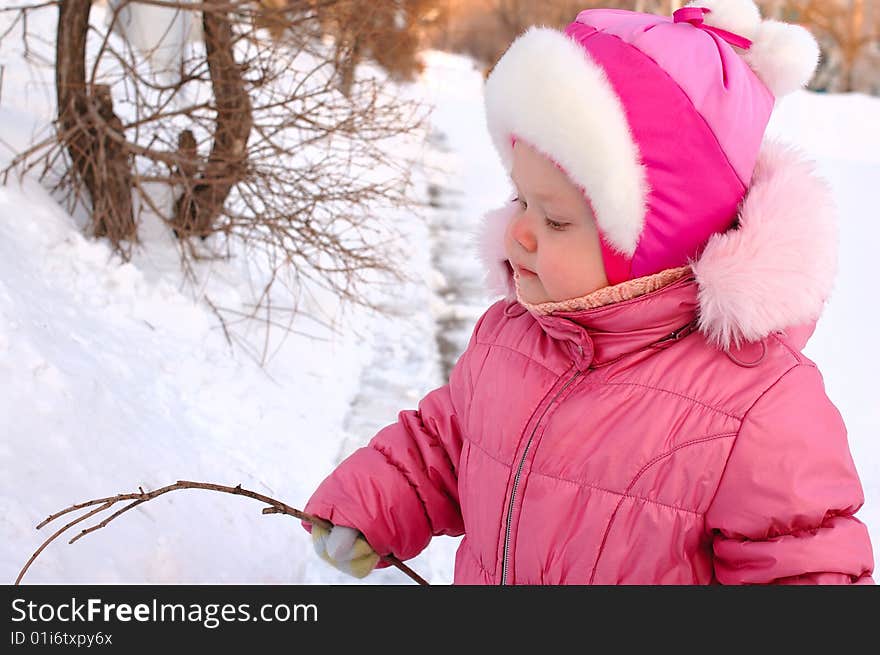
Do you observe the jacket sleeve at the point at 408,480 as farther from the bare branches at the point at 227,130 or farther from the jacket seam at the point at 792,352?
the bare branches at the point at 227,130

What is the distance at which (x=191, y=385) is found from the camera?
3570 millimetres

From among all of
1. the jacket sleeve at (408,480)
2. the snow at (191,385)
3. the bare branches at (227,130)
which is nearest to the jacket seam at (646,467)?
the jacket sleeve at (408,480)

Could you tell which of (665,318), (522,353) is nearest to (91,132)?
(522,353)

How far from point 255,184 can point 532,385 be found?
3091 millimetres

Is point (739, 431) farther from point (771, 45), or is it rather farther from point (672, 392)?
point (771, 45)

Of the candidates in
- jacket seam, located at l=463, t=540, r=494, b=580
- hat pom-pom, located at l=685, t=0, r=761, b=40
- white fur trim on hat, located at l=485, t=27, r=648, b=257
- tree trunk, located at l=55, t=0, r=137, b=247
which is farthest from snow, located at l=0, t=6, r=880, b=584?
hat pom-pom, located at l=685, t=0, r=761, b=40

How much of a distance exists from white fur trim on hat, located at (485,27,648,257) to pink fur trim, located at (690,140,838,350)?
136mm

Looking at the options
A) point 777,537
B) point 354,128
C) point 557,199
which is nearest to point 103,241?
point 354,128

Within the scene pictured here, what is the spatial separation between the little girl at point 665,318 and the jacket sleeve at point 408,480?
184 mm

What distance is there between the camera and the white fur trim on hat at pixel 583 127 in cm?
141

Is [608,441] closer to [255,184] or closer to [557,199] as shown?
[557,199]

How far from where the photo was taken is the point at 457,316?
5.52m

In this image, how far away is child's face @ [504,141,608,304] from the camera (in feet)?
4.87

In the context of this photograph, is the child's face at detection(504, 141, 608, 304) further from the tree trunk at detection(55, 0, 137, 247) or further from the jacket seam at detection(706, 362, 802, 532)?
the tree trunk at detection(55, 0, 137, 247)
